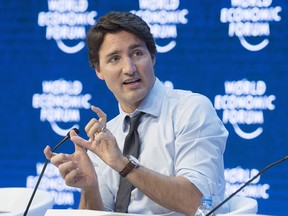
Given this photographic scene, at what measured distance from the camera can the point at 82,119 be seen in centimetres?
440

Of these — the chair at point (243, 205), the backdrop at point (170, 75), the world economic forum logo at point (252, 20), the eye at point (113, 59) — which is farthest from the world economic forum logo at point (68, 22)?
the chair at point (243, 205)

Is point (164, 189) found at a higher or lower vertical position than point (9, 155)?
lower

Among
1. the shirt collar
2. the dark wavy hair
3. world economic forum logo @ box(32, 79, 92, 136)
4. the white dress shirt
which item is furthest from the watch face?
world economic forum logo @ box(32, 79, 92, 136)

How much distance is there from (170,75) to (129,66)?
4.83ft

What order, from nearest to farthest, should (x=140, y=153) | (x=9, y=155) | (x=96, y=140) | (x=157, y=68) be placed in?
(x=96, y=140) < (x=140, y=153) < (x=157, y=68) < (x=9, y=155)

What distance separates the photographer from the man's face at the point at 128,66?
2801 mm

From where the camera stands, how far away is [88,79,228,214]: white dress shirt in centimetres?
264

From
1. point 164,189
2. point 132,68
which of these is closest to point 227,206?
point 164,189

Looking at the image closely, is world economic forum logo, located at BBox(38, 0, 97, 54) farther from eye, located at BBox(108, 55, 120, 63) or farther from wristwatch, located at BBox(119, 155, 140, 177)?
wristwatch, located at BBox(119, 155, 140, 177)

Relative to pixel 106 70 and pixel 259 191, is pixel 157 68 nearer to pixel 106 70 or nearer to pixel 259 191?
pixel 259 191

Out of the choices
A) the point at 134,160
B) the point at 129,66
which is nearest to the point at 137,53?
the point at 129,66

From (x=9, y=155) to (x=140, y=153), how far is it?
1.96 meters

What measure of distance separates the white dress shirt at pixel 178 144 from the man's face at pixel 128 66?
0.18ft

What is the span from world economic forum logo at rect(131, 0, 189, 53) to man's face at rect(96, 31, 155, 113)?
1369 millimetres
